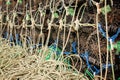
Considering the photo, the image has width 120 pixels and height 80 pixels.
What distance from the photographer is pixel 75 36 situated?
2.72 m

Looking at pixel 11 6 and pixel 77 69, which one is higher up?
pixel 11 6

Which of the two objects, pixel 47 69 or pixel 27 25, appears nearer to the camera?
pixel 47 69

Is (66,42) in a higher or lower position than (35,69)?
higher

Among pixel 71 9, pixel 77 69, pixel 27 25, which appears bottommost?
pixel 77 69

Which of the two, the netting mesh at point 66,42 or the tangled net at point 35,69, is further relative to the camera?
the tangled net at point 35,69

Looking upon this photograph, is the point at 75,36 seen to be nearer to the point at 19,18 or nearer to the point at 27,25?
the point at 27,25

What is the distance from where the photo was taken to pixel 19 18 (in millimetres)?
3975

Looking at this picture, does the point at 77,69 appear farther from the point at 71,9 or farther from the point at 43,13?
the point at 43,13

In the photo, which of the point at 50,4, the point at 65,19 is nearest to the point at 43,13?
the point at 50,4

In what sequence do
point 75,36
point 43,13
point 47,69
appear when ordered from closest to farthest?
point 47,69
point 75,36
point 43,13

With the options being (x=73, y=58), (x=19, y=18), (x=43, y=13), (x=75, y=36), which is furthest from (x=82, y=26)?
(x=19, y=18)

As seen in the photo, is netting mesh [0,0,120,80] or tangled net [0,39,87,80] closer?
netting mesh [0,0,120,80]

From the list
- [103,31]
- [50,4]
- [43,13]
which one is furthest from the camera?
[43,13]

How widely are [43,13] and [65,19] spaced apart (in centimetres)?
60
